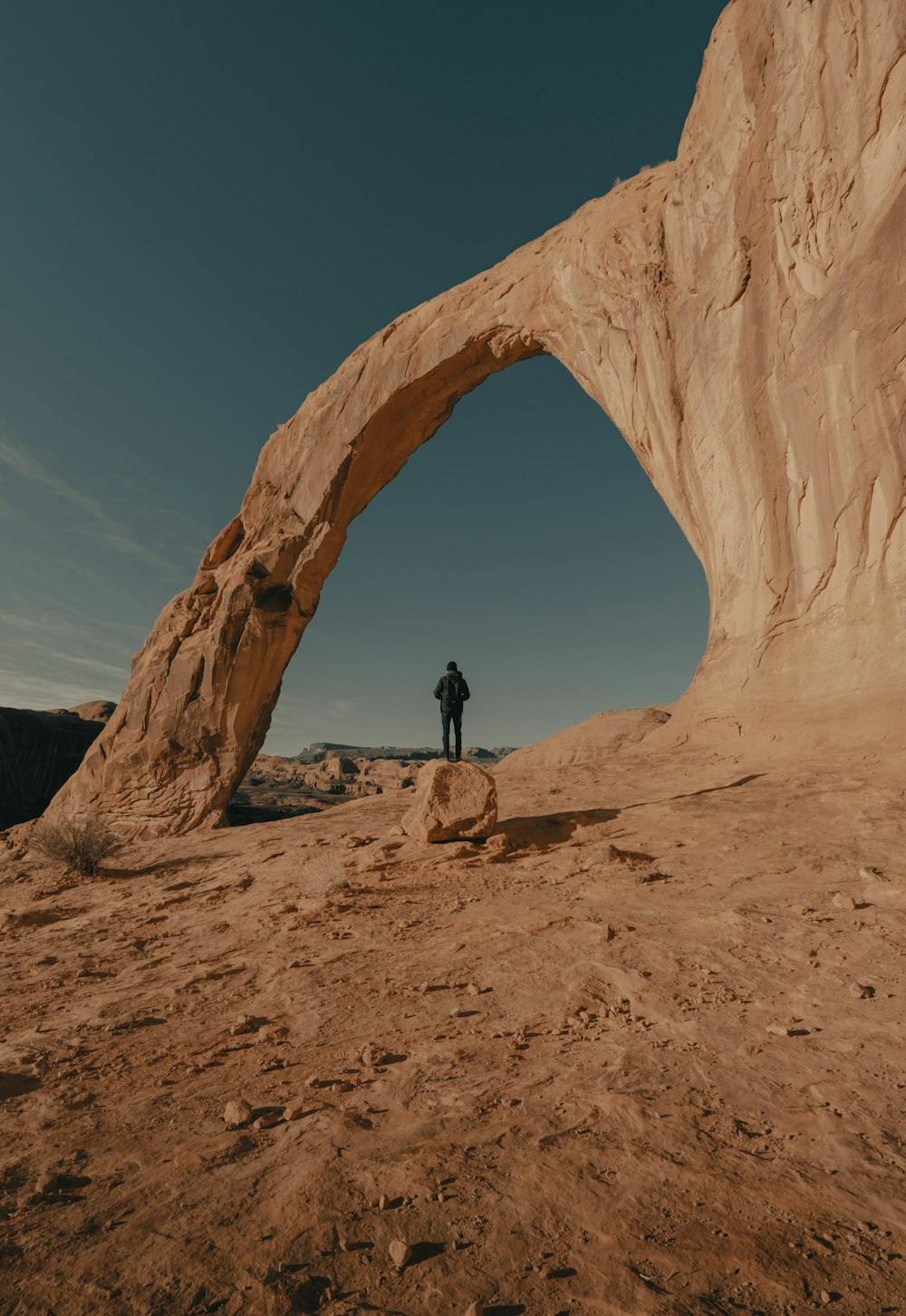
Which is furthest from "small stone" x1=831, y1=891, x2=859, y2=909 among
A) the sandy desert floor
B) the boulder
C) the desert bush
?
the desert bush

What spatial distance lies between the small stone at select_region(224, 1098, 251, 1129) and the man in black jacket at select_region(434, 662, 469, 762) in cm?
768

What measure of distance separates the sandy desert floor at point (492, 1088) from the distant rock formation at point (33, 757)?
28.3 metres

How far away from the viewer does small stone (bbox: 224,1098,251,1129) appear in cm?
218

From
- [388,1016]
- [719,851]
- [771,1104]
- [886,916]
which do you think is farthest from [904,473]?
[388,1016]

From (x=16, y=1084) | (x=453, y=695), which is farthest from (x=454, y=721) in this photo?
(x=16, y=1084)

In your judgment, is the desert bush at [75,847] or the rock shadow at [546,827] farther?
the desert bush at [75,847]

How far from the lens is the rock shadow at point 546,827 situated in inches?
230

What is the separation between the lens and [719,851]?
4812mm

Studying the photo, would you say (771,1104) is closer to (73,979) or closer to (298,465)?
(73,979)

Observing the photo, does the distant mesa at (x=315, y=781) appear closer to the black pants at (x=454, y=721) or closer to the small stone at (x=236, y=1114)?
the black pants at (x=454, y=721)

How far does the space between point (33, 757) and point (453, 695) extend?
28.3m

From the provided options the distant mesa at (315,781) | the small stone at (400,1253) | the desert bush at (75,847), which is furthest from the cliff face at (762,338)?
the distant mesa at (315,781)

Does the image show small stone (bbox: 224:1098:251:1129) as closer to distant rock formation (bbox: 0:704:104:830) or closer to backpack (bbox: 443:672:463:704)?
backpack (bbox: 443:672:463:704)

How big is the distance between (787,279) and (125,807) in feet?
42.6
